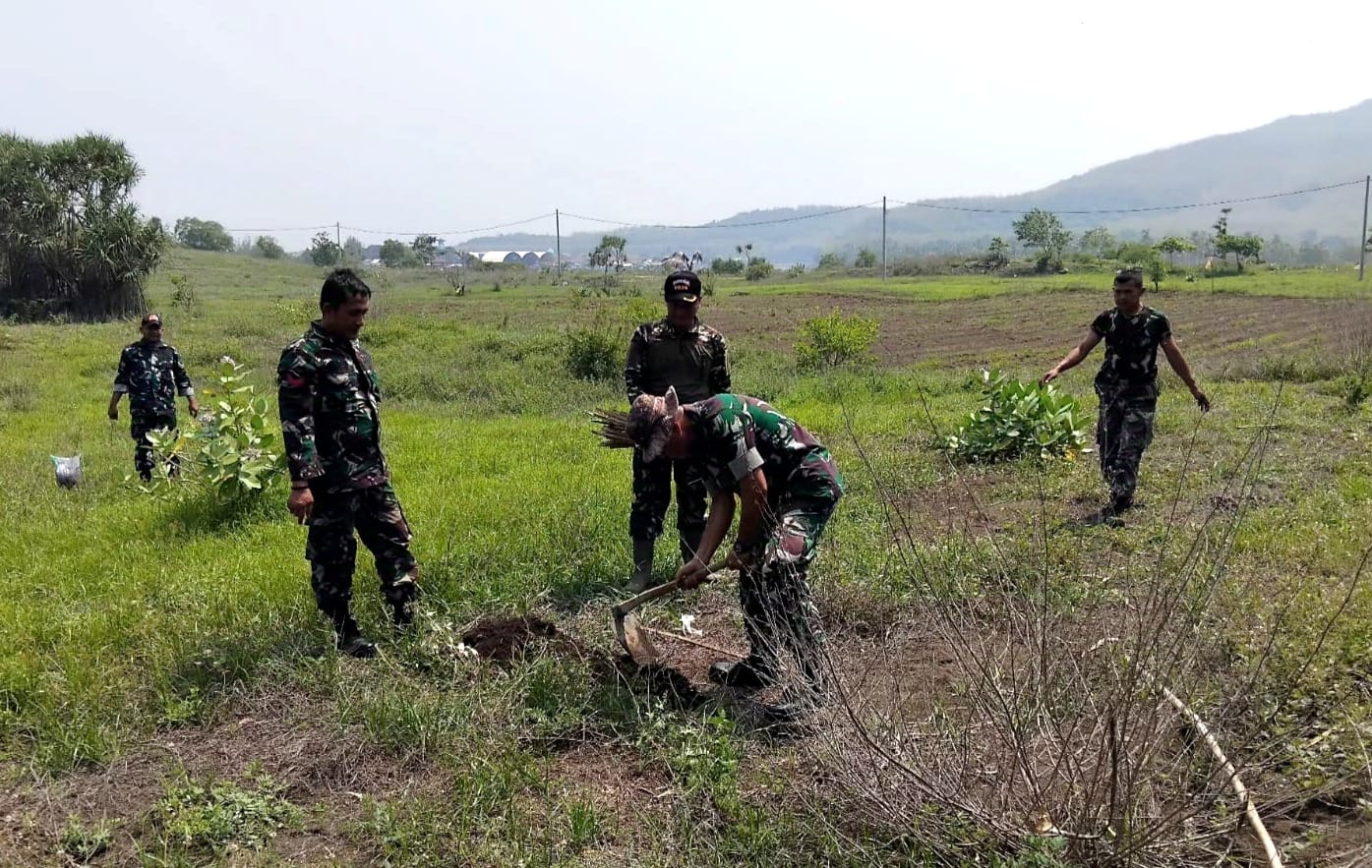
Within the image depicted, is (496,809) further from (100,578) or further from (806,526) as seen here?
(100,578)

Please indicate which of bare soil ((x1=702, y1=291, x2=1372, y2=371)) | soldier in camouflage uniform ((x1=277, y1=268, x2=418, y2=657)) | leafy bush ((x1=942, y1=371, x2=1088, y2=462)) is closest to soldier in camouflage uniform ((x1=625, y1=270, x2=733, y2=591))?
soldier in camouflage uniform ((x1=277, y1=268, x2=418, y2=657))

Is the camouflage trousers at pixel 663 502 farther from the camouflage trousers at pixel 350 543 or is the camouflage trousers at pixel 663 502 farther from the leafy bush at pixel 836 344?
the leafy bush at pixel 836 344

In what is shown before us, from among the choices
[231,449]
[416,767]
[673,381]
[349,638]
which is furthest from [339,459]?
[231,449]

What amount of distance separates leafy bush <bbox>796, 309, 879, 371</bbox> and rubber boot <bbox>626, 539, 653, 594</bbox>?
9.90m

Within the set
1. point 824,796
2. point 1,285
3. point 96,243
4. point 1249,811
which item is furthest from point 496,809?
point 1,285

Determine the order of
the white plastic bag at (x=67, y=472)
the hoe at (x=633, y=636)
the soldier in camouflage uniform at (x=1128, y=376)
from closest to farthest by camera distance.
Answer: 1. the hoe at (x=633, y=636)
2. the soldier in camouflage uniform at (x=1128, y=376)
3. the white plastic bag at (x=67, y=472)

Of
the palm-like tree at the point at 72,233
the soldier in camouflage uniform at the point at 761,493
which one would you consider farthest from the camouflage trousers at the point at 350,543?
the palm-like tree at the point at 72,233

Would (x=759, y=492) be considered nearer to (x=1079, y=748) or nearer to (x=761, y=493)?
(x=761, y=493)

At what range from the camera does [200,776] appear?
3135 mm

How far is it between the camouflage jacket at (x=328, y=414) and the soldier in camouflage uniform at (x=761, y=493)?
1500 mm

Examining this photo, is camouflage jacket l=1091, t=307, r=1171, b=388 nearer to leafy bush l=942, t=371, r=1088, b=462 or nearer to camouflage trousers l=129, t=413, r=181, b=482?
leafy bush l=942, t=371, r=1088, b=462

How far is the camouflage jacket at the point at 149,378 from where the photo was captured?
7.67m

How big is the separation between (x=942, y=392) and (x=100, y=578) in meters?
9.71

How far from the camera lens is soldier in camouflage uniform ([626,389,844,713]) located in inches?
123
